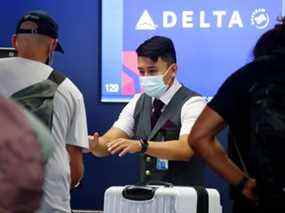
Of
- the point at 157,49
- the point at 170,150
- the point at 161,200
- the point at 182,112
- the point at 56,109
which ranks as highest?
the point at 157,49

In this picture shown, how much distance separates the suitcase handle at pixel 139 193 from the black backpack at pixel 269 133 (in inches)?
25.9

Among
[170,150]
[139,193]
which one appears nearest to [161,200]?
[139,193]

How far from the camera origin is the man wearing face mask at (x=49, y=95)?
2027 mm

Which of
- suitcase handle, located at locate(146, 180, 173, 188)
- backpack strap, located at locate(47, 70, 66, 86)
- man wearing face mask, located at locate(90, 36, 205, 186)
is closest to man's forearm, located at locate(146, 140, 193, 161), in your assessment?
man wearing face mask, located at locate(90, 36, 205, 186)

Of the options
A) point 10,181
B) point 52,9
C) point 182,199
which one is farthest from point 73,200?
point 10,181

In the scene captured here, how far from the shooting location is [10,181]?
0.57 meters

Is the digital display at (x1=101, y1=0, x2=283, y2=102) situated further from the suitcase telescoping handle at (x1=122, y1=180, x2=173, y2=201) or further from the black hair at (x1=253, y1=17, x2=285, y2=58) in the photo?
the black hair at (x1=253, y1=17, x2=285, y2=58)

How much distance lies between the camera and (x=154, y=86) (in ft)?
9.39

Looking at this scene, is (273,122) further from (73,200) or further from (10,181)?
(73,200)

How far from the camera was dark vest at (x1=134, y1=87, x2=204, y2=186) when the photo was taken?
104 inches

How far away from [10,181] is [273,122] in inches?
45.4

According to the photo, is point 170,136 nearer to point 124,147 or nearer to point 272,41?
point 124,147

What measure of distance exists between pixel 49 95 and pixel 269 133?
2.48 feet

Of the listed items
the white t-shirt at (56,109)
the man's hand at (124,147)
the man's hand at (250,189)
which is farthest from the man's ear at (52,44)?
the man's hand at (250,189)
